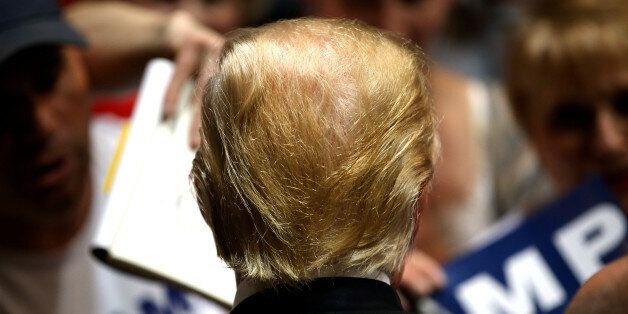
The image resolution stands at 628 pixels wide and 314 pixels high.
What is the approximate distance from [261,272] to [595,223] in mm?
801

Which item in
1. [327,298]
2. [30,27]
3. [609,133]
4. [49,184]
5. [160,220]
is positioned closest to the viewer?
[327,298]

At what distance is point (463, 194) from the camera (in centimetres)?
236

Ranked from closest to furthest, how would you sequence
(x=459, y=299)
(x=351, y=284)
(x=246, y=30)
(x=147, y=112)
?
(x=351, y=284) < (x=246, y=30) < (x=147, y=112) < (x=459, y=299)

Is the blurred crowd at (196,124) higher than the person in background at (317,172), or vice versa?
the person in background at (317,172)

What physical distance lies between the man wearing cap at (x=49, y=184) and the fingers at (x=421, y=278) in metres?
0.41

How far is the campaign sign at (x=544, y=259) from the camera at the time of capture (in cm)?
157

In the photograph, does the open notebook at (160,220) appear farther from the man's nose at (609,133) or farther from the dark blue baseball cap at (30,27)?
the man's nose at (609,133)

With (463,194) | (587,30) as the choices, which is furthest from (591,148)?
(463,194)

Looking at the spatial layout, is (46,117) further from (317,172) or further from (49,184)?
(317,172)

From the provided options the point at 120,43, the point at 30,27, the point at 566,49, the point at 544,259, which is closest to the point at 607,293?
the point at 544,259

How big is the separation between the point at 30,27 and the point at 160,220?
41cm

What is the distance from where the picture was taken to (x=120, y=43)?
2061 millimetres

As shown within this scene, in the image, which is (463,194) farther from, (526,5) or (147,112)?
(147,112)

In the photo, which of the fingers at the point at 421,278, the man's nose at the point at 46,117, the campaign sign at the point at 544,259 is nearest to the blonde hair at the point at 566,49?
the campaign sign at the point at 544,259
